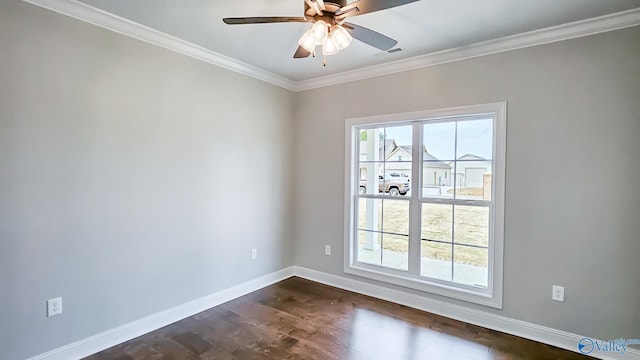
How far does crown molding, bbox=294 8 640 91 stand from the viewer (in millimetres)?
2285

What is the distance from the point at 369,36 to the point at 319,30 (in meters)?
0.41

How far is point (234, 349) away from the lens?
244 cm

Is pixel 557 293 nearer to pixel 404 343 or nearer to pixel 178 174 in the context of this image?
pixel 404 343

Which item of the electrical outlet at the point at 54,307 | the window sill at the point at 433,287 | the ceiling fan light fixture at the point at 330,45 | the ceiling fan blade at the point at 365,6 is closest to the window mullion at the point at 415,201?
the window sill at the point at 433,287

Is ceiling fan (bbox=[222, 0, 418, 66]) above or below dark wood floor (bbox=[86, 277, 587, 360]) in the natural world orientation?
above

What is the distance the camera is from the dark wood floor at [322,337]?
2.38m

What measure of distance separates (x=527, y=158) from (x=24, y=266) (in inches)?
154

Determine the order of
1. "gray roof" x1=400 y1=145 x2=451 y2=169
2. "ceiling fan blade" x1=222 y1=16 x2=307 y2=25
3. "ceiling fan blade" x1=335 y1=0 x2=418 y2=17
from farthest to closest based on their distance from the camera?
"gray roof" x1=400 y1=145 x2=451 y2=169
"ceiling fan blade" x1=222 y1=16 x2=307 y2=25
"ceiling fan blade" x1=335 y1=0 x2=418 y2=17

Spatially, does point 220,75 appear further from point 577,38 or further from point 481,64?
point 577,38

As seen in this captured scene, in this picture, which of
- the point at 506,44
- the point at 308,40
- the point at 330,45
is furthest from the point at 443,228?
the point at 308,40

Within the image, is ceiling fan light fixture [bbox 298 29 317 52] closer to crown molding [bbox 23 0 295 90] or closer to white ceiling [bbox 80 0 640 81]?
white ceiling [bbox 80 0 640 81]

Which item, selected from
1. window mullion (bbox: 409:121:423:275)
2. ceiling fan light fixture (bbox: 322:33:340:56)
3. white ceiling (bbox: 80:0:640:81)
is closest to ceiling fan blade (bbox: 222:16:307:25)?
ceiling fan light fixture (bbox: 322:33:340:56)

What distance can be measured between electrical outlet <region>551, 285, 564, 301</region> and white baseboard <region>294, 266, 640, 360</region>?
0.86ft

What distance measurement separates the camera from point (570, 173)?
248cm
